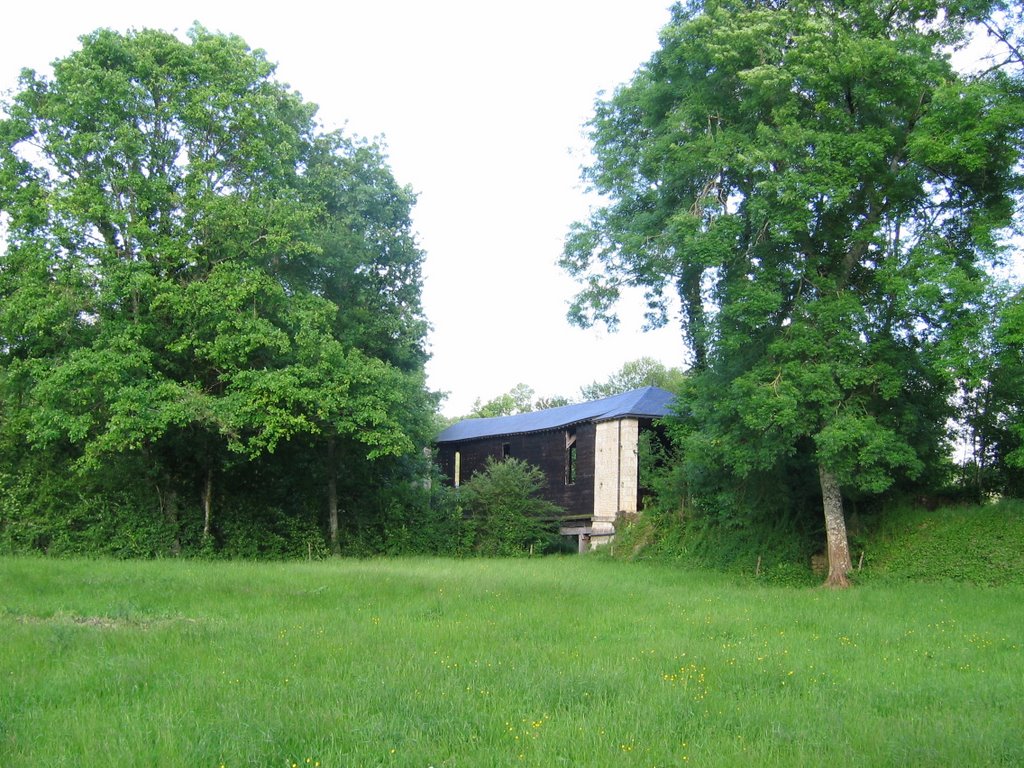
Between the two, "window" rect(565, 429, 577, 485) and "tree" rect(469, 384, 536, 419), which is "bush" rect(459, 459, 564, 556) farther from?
"tree" rect(469, 384, 536, 419)

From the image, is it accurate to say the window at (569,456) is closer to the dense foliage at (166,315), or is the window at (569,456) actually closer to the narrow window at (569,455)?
the narrow window at (569,455)

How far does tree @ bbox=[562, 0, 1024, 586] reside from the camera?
18031 mm

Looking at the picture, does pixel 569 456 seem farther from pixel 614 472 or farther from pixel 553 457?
pixel 614 472

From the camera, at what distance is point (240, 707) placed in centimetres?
782

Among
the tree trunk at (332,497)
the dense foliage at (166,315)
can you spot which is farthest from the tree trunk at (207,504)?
the tree trunk at (332,497)

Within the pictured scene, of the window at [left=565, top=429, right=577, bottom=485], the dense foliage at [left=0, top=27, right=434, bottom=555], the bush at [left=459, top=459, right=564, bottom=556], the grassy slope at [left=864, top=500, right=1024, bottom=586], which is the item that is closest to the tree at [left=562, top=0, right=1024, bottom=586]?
the grassy slope at [left=864, top=500, right=1024, bottom=586]

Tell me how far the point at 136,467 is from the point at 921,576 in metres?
21.4

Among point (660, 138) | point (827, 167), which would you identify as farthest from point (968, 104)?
point (660, 138)

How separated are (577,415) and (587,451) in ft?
6.68

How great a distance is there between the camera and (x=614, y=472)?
111 ft

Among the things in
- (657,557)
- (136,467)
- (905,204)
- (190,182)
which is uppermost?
(190,182)

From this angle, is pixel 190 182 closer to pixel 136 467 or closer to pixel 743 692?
pixel 136 467

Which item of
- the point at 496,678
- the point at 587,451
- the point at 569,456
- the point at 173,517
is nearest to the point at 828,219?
the point at 496,678

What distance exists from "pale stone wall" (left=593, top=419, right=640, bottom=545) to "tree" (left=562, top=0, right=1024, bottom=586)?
1149cm
